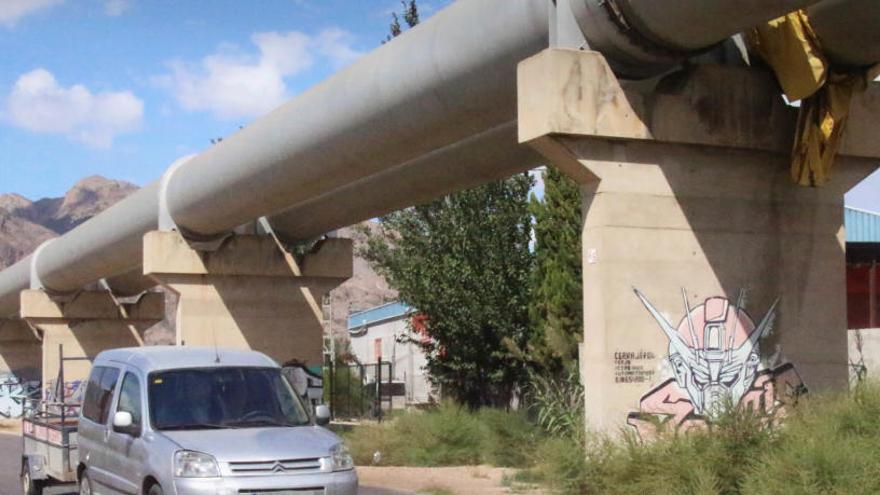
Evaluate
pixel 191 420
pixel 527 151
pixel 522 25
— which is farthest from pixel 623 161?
pixel 527 151

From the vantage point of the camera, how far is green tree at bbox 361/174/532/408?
27016 millimetres

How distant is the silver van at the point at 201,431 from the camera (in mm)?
10578

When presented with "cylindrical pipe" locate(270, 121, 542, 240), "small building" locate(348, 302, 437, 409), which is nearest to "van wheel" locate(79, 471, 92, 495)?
"cylindrical pipe" locate(270, 121, 542, 240)

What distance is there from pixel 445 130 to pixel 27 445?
7.29 metres

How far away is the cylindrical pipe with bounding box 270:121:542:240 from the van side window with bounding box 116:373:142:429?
22.9 feet

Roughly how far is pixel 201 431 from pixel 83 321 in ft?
116

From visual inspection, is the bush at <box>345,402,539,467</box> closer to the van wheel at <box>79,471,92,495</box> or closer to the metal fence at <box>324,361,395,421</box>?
the van wheel at <box>79,471,92,495</box>

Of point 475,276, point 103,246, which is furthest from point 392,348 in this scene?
point 475,276

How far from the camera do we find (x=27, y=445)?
16.5 m

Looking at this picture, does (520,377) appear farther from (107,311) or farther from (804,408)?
(107,311)

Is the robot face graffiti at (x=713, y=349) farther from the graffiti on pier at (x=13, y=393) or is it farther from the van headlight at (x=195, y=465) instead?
the graffiti on pier at (x=13, y=393)

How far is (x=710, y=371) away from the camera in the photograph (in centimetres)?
1348

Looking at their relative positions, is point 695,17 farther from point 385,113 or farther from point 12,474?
point 12,474

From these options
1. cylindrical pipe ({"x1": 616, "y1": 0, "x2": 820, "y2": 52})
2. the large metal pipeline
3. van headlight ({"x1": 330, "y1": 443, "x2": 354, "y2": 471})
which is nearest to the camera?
van headlight ({"x1": 330, "y1": 443, "x2": 354, "y2": 471})
